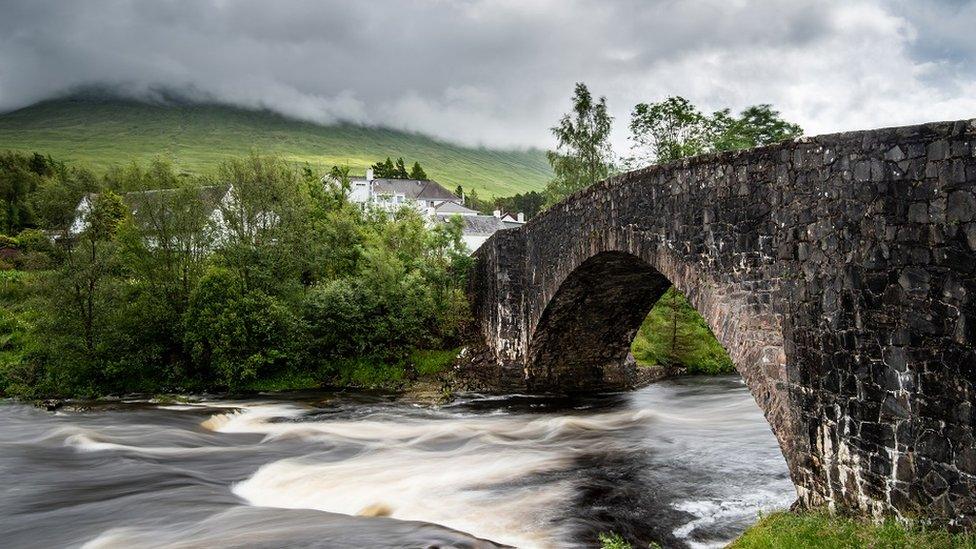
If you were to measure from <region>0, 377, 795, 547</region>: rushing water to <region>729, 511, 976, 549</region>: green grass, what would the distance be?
2.27 metres

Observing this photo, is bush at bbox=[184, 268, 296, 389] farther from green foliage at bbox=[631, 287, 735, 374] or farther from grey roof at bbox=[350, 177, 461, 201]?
grey roof at bbox=[350, 177, 461, 201]

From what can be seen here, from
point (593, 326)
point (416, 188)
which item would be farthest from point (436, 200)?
point (593, 326)

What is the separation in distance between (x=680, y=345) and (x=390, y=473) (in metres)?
18.1

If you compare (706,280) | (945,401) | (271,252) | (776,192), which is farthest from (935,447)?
(271,252)

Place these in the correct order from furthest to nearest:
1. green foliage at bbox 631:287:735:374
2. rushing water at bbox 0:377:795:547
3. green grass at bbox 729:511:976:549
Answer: green foliage at bbox 631:287:735:374 < rushing water at bbox 0:377:795:547 < green grass at bbox 729:511:976:549

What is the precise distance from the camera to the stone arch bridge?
652 centimetres

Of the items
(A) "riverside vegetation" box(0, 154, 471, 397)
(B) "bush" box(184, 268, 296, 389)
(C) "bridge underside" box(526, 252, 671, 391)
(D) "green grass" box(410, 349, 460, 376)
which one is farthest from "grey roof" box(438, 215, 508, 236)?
(C) "bridge underside" box(526, 252, 671, 391)

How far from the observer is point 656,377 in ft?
89.7

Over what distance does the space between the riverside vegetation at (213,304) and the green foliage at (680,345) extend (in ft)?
27.8

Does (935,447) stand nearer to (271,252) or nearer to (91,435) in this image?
(91,435)

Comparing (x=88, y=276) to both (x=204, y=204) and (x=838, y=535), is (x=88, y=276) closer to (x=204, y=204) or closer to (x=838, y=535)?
(x=204, y=204)

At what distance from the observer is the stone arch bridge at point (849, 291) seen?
6520 mm

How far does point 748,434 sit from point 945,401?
1131cm

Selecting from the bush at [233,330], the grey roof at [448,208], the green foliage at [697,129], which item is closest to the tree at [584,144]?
the green foliage at [697,129]
